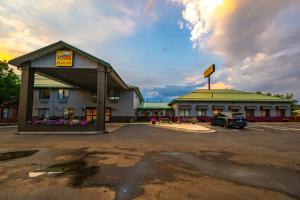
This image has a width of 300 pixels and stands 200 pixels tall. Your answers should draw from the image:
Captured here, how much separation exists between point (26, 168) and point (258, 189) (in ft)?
21.3

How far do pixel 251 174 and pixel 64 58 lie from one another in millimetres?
17157

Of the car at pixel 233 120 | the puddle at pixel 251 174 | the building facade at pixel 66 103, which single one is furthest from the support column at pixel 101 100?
the building facade at pixel 66 103

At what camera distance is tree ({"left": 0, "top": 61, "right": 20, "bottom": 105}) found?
27.8 meters

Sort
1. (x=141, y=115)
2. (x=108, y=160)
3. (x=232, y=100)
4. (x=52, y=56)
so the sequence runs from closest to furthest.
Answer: (x=108, y=160) → (x=52, y=56) → (x=232, y=100) → (x=141, y=115)

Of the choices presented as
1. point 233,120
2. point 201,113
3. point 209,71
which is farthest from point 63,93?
point 209,71

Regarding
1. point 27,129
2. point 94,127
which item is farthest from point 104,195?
point 27,129

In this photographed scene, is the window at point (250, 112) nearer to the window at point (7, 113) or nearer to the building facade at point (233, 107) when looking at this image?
the building facade at point (233, 107)

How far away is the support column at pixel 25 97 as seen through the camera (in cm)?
1611

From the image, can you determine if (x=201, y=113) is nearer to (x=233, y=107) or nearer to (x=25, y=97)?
(x=233, y=107)

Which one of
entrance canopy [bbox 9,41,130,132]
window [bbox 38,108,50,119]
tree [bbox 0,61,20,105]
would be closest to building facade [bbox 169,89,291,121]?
entrance canopy [bbox 9,41,130,132]

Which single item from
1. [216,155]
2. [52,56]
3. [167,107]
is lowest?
[216,155]

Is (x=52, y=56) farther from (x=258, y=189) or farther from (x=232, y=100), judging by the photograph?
(x=232, y=100)

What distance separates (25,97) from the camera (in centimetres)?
1652

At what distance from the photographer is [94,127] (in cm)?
1584
